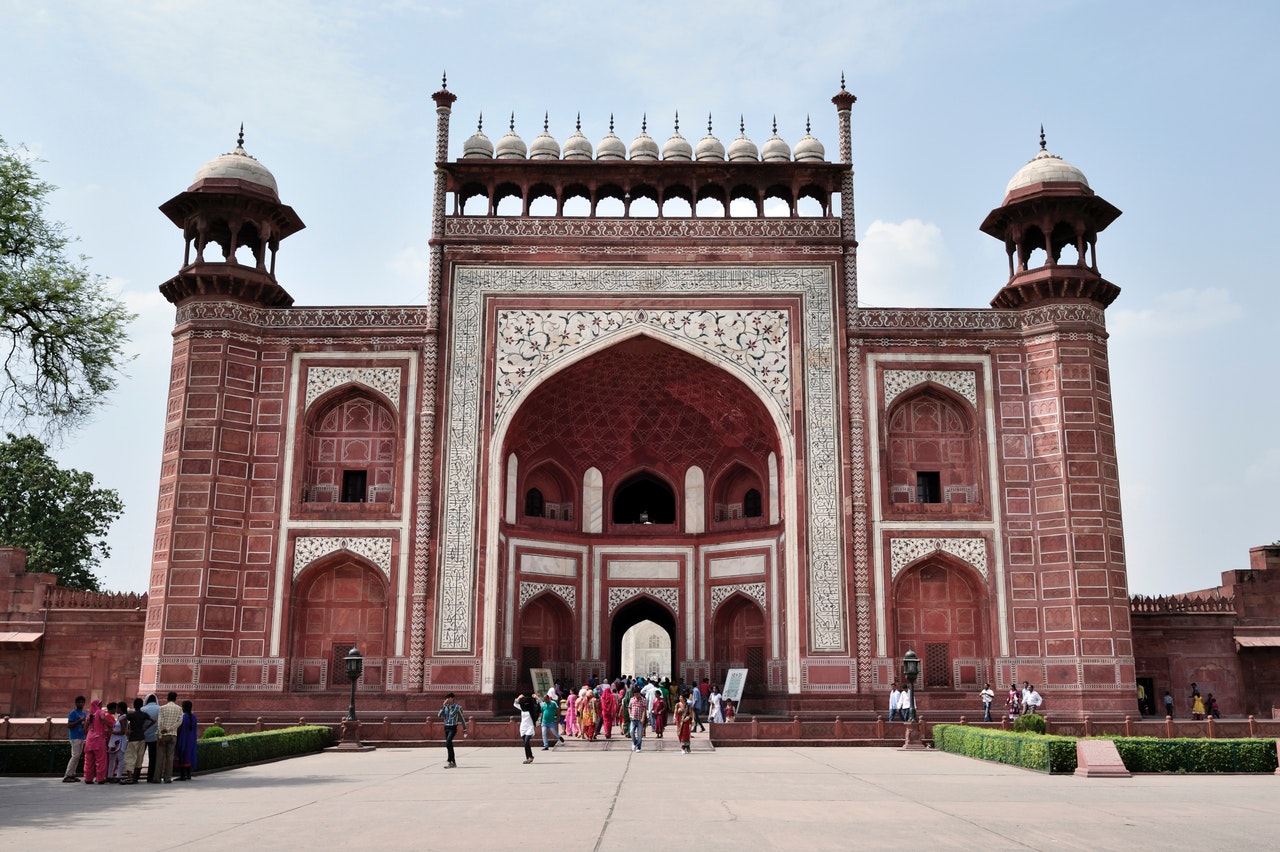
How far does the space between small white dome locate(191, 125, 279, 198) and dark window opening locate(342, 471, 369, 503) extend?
6194 millimetres

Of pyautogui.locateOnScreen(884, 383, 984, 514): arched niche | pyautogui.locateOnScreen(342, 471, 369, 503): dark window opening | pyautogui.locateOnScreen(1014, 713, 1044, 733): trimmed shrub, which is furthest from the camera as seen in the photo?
pyautogui.locateOnScreen(342, 471, 369, 503): dark window opening

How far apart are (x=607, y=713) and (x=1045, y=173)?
14.1 metres

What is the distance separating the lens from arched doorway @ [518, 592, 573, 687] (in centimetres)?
2344

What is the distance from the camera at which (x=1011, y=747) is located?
563 inches

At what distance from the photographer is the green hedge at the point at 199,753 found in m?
13.4

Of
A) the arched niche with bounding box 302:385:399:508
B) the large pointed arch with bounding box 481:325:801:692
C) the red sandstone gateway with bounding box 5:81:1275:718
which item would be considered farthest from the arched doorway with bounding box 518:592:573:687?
the arched niche with bounding box 302:385:399:508

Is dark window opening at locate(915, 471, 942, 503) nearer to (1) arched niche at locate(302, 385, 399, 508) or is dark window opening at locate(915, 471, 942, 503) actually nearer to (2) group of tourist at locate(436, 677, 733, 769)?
(2) group of tourist at locate(436, 677, 733, 769)

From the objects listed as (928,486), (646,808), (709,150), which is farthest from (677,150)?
(646,808)

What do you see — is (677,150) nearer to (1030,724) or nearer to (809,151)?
(809,151)

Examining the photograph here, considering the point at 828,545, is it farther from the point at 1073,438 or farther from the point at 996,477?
the point at 1073,438

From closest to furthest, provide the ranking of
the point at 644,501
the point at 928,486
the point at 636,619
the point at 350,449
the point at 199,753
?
the point at 199,753 → the point at 928,486 → the point at 350,449 → the point at 636,619 → the point at 644,501

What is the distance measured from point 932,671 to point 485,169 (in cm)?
1391

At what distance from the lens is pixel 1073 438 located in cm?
2125

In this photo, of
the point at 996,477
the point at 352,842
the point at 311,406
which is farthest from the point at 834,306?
the point at 352,842
